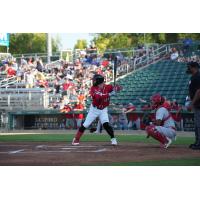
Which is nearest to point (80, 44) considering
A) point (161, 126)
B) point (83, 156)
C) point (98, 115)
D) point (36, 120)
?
point (36, 120)

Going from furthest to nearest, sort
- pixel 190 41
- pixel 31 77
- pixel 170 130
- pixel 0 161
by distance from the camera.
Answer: pixel 31 77, pixel 190 41, pixel 170 130, pixel 0 161

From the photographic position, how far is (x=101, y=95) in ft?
36.9

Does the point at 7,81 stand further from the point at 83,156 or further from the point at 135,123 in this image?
the point at 83,156

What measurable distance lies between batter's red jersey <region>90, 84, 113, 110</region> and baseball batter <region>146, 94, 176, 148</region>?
3.48 ft

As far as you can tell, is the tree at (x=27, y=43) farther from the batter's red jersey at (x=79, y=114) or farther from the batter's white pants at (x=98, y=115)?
the batter's white pants at (x=98, y=115)

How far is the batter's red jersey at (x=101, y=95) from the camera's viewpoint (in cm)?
1126

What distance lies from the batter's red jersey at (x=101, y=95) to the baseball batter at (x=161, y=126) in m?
1.06

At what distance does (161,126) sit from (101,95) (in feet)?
4.83

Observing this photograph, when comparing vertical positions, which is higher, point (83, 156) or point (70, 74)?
point (70, 74)

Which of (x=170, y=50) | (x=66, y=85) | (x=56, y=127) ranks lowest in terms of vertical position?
(x=56, y=127)

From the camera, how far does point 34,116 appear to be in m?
24.8
